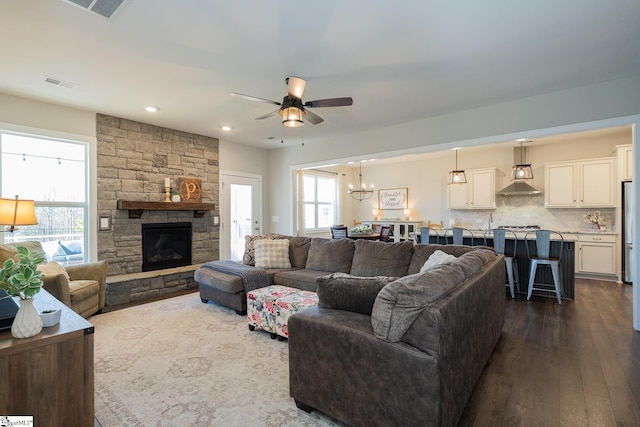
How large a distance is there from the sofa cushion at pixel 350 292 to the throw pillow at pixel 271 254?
242cm

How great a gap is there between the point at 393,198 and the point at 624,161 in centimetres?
473

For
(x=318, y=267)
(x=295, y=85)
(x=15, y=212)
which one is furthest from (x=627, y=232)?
(x=15, y=212)

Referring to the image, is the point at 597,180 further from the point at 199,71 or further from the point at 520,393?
the point at 199,71

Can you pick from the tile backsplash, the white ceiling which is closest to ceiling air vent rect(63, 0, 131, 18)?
the white ceiling

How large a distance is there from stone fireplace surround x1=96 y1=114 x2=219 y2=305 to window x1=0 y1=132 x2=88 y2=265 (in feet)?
0.80

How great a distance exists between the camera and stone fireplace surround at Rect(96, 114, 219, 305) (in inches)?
180

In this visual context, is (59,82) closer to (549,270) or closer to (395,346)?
(395,346)

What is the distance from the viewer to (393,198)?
29.0ft

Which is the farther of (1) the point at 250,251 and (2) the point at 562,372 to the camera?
(1) the point at 250,251

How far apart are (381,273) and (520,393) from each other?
176 cm

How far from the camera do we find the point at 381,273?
12.2ft

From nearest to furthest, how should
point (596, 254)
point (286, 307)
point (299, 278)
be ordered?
point (286, 307) < point (299, 278) < point (596, 254)

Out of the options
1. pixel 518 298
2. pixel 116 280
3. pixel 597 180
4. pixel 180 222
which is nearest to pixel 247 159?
pixel 180 222

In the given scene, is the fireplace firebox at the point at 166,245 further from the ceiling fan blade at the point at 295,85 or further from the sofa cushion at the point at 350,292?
the sofa cushion at the point at 350,292
